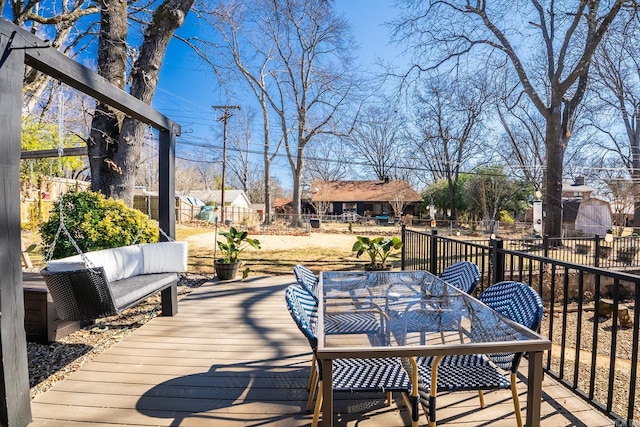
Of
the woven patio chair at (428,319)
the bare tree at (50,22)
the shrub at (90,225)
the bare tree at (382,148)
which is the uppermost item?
the bare tree at (382,148)

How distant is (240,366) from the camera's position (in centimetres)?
263

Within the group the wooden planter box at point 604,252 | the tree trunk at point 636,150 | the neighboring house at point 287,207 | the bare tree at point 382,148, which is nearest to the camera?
the wooden planter box at point 604,252

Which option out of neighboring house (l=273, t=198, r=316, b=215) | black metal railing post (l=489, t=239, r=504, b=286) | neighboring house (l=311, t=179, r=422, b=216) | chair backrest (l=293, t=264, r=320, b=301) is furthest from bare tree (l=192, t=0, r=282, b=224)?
neighboring house (l=273, t=198, r=316, b=215)

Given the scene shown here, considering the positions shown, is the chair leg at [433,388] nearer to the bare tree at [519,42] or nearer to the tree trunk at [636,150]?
the bare tree at [519,42]

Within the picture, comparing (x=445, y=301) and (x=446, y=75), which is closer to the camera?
(x=445, y=301)

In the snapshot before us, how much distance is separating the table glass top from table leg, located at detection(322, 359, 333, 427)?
0.25 ft

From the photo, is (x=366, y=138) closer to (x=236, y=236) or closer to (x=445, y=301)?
(x=236, y=236)

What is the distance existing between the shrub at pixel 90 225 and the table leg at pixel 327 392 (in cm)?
347

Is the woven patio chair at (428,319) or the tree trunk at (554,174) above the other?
the tree trunk at (554,174)

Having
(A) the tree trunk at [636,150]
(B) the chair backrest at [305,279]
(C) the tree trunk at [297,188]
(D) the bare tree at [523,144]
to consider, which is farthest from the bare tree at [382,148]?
(B) the chair backrest at [305,279]

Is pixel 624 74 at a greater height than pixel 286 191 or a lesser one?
greater

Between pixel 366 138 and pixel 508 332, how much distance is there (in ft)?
105

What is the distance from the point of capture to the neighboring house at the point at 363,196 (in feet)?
102

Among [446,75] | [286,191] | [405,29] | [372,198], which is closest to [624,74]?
[446,75]
